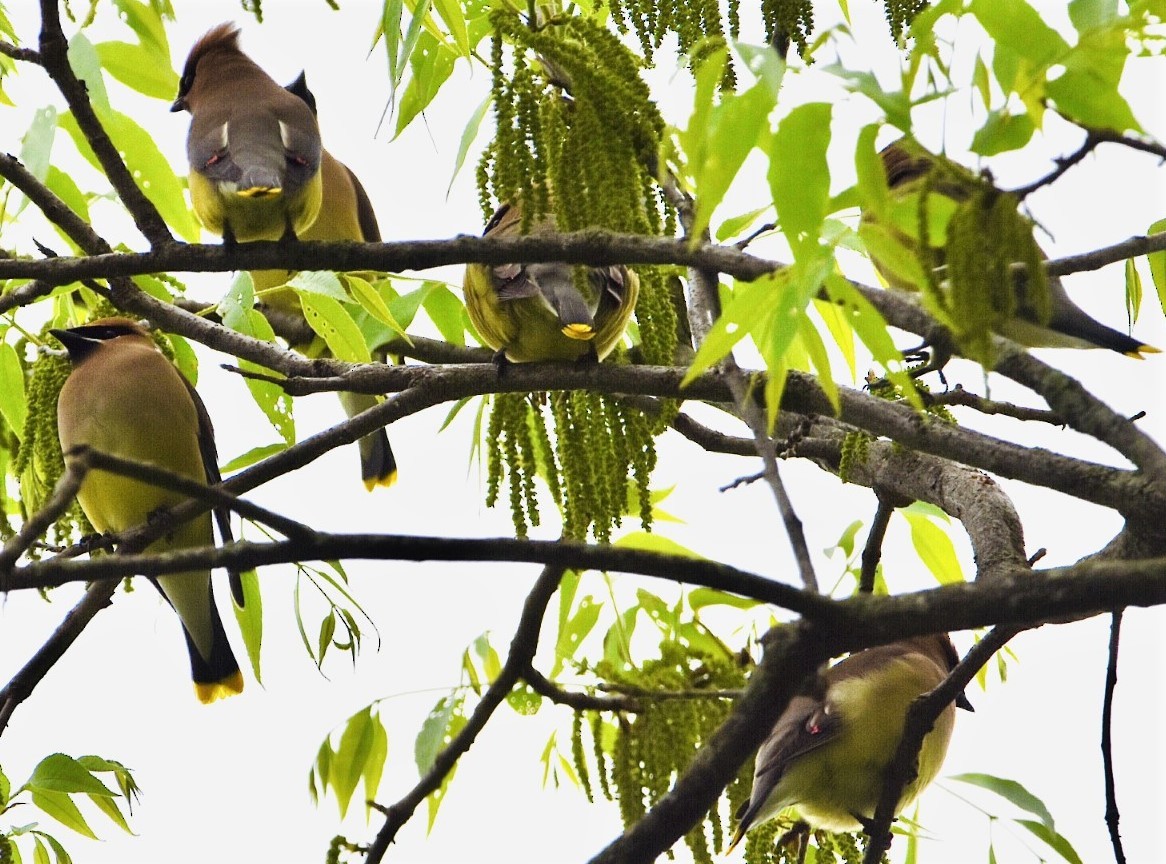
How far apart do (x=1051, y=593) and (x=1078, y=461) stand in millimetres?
554

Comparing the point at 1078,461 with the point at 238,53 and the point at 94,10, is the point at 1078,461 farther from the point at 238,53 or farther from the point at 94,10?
the point at 238,53

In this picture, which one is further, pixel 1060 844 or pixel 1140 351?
pixel 1140 351

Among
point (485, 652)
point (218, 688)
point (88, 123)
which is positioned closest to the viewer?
point (88, 123)

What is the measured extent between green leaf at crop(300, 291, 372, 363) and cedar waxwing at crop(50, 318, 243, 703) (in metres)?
1.03

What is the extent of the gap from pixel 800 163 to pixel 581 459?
88 centimetres

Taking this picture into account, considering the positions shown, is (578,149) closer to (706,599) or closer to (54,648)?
(706,599)

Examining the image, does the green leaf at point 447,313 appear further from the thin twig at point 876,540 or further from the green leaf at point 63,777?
the green leaf at point 63,777

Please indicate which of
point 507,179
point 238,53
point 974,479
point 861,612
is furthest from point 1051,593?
point 238,53

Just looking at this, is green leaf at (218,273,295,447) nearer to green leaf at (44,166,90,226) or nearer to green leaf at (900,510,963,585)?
green leaf at (44,166,90,226)

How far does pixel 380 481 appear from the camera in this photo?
476 centimetres

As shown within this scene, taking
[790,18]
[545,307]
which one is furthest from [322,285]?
[790,18]

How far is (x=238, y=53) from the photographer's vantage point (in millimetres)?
3529

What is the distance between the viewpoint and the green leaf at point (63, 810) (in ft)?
7.75

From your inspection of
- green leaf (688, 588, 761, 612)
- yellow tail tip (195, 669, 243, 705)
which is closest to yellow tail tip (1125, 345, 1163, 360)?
green leaf (688, 588, 761, 612)
